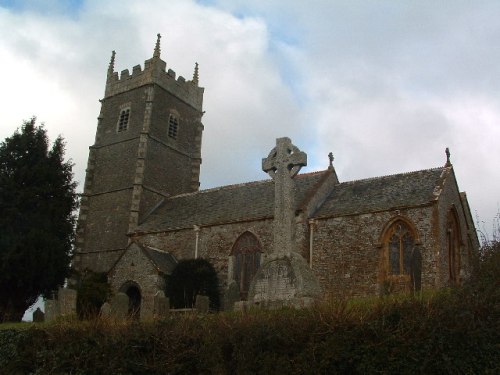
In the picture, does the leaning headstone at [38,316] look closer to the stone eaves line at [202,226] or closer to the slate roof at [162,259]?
the slate roof at [162,259]

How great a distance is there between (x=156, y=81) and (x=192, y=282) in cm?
1507

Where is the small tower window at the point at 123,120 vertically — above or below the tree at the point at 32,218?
above

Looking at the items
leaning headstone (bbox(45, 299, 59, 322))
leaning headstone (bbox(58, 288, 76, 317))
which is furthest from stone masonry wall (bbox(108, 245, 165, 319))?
leaning headstone (bbox(45, 299, 59, 322))

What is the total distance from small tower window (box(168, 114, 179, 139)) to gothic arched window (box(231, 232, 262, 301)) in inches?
468

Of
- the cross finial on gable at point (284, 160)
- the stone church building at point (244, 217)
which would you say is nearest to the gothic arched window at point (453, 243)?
the stone church building at point (244, 217)

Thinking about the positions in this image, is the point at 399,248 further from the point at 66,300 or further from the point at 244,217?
the point at 66,300

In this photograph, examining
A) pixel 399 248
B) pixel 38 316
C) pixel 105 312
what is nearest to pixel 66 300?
pixel 38 316

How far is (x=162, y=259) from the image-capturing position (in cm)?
2592

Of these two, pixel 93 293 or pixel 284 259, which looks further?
pixel 93 293

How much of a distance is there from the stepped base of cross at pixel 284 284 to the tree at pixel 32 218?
1302cm

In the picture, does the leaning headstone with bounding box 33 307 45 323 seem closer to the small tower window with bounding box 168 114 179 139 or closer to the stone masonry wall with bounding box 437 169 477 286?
the stone masonry wall with bounding box 437 169 477 286

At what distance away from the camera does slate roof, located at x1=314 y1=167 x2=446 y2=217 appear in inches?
882

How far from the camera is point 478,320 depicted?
7.32 m

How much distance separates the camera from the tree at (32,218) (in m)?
23.4
